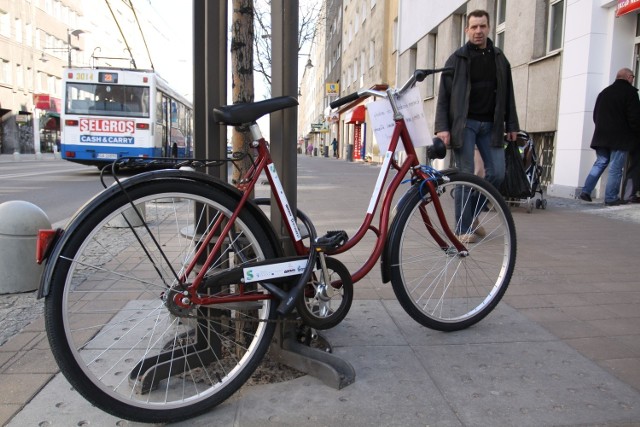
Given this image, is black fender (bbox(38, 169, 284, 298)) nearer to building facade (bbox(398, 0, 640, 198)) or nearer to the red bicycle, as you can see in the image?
the red bicycle

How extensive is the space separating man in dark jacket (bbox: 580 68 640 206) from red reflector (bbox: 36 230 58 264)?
8.23m

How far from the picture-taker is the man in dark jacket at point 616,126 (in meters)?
7.71

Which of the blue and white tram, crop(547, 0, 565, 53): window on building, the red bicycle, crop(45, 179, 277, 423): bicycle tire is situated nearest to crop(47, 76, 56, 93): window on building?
the blue and white tram

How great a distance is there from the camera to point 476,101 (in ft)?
16.7

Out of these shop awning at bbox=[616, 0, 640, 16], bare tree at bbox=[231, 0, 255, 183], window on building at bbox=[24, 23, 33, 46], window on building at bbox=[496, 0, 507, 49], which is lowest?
bare tree at bbox=[231, 0, 255, 183]

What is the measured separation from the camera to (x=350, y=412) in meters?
2.12

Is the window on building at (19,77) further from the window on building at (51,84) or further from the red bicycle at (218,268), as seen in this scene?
the red bicycle at (218,268)

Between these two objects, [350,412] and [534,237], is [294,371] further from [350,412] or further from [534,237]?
[534,237]

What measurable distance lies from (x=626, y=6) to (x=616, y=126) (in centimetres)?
194

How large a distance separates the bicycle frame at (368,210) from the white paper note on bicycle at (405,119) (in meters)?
0.05

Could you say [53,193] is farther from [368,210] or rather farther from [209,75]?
[368,210]

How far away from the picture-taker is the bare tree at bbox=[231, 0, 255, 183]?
2668 millimetres

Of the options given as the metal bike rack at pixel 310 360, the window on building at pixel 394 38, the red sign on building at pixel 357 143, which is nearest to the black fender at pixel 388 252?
the metal bike rack at pixel 310 360

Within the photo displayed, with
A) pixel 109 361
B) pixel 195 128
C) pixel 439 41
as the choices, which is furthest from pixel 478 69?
pixel 439 41
